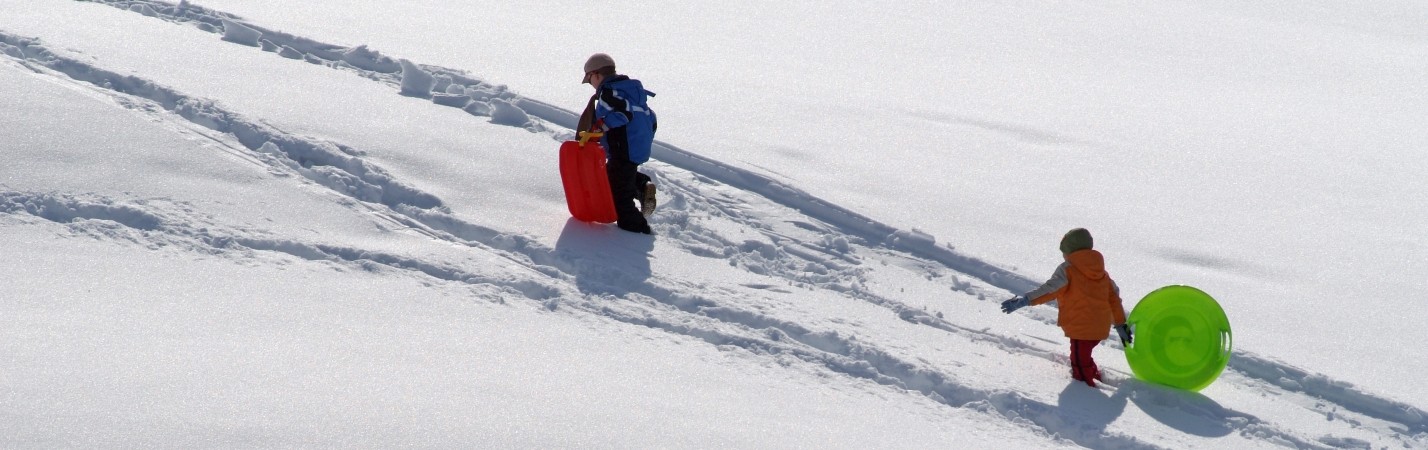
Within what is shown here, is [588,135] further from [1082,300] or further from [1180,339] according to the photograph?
[1180,339]

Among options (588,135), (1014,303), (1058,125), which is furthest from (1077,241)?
(1058,125)

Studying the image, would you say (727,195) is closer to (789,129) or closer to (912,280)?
(912,280)

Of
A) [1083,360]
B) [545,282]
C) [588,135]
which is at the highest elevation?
[588,135]

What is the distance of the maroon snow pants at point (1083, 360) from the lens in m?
5.59

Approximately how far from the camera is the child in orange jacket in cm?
553

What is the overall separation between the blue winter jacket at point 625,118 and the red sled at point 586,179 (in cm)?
9

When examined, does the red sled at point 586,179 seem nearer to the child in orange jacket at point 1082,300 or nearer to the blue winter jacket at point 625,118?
the blue winter jacket at point 625,118

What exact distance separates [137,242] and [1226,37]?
54.3ft

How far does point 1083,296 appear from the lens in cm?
554

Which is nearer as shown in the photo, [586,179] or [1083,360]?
[1083,360]

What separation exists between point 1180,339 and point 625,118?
121 inches

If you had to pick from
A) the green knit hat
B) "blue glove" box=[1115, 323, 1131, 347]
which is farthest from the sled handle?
"blue glove" box=[1115, 323, 1131, 347]

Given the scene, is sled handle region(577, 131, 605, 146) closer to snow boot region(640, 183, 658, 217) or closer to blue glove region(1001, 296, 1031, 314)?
snow boot region(640, 183, 658, 217)

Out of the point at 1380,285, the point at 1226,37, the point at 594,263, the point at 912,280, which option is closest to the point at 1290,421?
the point at 912,280
